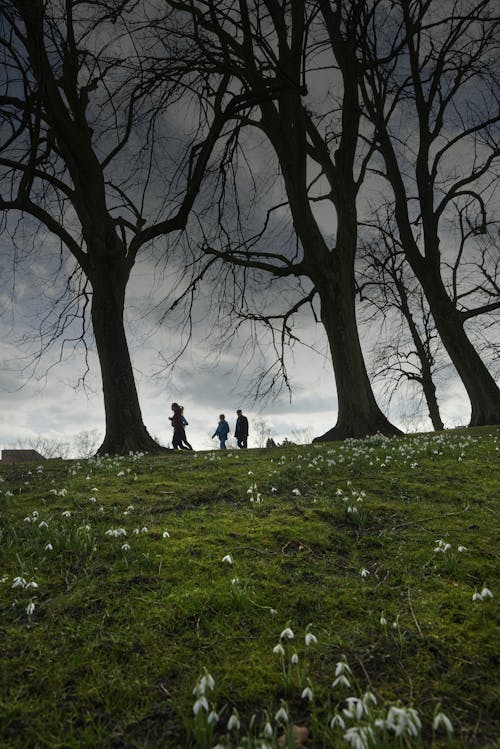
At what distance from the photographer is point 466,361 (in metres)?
18.0

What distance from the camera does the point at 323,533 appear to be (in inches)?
195

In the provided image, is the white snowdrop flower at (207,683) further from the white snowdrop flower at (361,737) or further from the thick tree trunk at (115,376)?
the thick tree trunk at (115,376)

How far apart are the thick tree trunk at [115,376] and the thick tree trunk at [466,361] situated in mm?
12057

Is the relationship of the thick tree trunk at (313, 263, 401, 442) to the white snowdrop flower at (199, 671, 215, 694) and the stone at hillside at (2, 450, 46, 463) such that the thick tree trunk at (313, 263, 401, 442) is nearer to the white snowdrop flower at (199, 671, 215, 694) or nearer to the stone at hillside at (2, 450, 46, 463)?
the white snowdrop flower at (199, 671, 215, 694)

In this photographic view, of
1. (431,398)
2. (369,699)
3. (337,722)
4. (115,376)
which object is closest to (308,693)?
(337,722)

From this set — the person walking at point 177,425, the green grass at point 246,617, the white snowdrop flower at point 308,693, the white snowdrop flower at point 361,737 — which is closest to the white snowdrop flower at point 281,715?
the green grass at point 246,617

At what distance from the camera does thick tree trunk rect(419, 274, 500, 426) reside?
17.3 m

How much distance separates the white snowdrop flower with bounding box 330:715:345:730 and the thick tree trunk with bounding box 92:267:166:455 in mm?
11156

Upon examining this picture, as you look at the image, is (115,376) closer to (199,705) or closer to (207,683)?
(207,683)

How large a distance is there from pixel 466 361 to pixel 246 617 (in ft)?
56.0

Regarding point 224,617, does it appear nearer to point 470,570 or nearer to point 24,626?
point 24,626

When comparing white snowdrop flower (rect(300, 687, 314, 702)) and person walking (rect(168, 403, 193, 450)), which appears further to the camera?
person walking (rect(168, 403, 193, 450))

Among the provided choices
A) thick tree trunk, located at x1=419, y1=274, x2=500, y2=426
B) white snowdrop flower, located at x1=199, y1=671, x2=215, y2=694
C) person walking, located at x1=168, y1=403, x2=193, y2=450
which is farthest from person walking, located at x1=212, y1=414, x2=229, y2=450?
white snowdrop flower, located at x1=199, y1=671, x2=215, y2=694

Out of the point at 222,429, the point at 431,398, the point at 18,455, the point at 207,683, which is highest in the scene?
the point at 431,398
